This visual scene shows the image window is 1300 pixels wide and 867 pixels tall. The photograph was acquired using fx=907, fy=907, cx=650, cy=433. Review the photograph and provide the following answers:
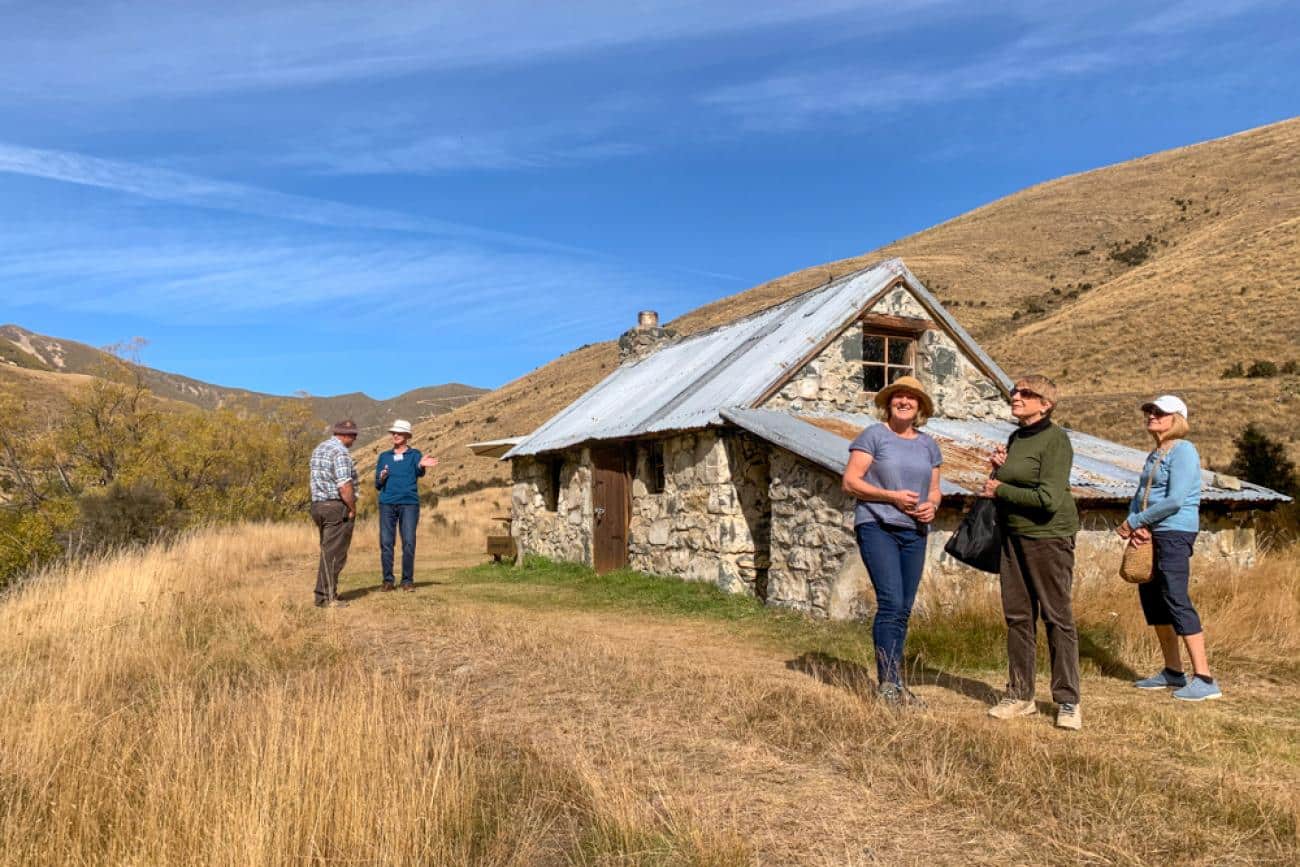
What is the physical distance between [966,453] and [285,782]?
8479 mm

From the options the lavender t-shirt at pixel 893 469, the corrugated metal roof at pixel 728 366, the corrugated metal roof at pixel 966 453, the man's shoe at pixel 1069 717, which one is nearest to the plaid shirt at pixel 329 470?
the corrugated metal roof at pixel 728 366

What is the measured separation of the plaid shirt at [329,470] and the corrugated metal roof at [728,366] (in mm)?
3835

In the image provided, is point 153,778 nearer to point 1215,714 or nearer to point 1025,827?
point 1025,827

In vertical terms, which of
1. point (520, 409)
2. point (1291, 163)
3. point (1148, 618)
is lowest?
point (1148, 618)

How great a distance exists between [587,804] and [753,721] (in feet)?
4.96

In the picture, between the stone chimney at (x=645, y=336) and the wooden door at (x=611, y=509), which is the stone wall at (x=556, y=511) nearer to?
the wooden door at (x=611, y=509)

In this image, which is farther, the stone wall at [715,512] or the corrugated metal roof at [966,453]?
the stone wall at [715,512]

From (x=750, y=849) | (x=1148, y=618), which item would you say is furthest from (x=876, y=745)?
(x=1148, y=618)

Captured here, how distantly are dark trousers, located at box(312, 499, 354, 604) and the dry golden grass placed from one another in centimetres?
155

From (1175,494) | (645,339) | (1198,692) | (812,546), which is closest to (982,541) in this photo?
(1175,494)

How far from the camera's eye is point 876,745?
14.2ft

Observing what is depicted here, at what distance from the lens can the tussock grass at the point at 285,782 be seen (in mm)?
3039

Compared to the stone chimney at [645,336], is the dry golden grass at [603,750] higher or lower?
lower

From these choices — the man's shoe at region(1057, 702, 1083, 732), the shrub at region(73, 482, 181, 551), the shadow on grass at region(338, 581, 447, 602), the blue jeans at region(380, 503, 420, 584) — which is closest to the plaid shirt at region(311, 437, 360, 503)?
the shadow on grass at region(338, 581, 447, 602)
